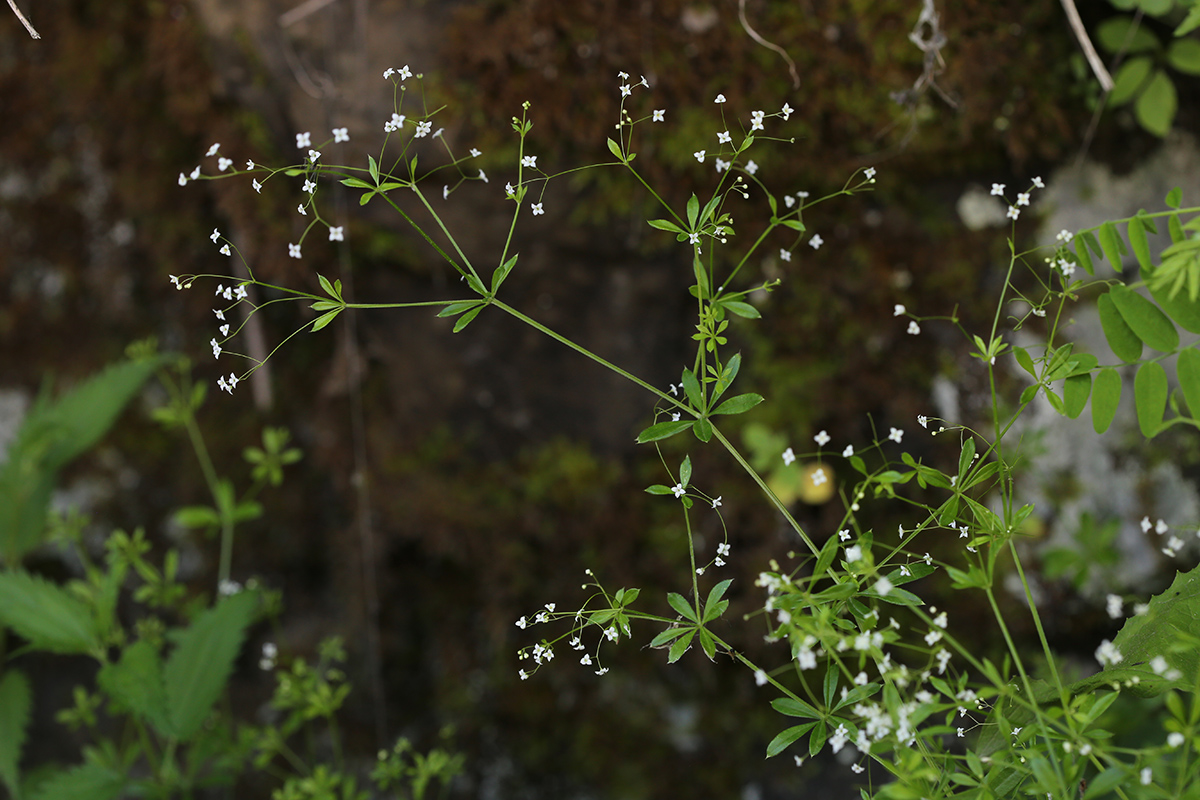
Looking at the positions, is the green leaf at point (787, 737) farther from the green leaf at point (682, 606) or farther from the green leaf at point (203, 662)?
the green leaf at point (203, 662)

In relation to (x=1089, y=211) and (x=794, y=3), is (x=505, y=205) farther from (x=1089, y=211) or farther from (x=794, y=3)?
(x=1089, y=211)

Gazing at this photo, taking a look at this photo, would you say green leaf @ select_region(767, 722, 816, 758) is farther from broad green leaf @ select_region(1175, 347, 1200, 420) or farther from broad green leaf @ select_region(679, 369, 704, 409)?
broad green leaf @ select_region(1175, 347, 1200, 420)

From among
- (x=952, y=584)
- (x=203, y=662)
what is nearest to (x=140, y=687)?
(x=203, y=662)

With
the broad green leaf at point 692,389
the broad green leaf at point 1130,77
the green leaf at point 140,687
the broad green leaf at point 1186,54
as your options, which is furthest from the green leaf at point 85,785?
the broad green leaf at point 1186,54

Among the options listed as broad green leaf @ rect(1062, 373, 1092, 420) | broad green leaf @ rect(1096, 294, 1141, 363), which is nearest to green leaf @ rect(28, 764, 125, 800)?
broad green leaf @ rect(1062, 373, 1092, 420)

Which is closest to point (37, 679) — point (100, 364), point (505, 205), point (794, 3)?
point (100, 364)

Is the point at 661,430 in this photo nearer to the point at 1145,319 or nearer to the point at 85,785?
the point at 1145,319

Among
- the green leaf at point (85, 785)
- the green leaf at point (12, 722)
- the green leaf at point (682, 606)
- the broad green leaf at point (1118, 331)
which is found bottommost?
the green leaf at point (12, 722)
